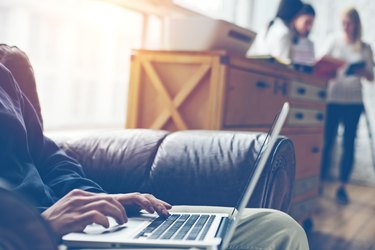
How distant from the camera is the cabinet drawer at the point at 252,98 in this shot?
7.03 ft

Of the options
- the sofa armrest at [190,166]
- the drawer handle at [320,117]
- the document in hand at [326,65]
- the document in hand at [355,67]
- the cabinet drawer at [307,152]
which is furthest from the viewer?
the document in hand at [355,67]

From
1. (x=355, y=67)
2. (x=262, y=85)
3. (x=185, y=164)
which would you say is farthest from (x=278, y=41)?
(x=185, y=164)

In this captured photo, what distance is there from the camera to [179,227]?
3.07 ft

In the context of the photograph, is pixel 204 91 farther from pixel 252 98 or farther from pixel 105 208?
pixel 105 208

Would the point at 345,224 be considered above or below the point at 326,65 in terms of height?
below

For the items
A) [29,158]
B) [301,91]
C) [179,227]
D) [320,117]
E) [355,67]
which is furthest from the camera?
[355,67]

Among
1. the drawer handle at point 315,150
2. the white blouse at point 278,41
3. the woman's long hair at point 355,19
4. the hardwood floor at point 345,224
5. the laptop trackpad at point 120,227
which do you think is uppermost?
the woman's long hair at point 355,19

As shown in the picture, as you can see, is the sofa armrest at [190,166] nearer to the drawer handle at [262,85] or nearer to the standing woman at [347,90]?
the drawer handle at [262,85]

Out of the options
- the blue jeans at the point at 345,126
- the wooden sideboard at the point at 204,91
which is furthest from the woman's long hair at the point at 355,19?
the wooden sideboard at the point at 204,91

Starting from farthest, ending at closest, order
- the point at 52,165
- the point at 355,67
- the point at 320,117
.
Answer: the point at 355,67 → the point at 320,117 → the point at 52,165

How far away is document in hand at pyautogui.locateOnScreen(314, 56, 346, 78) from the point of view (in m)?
2.85

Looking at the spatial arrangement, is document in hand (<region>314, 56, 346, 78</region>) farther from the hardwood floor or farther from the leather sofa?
the leather sofa

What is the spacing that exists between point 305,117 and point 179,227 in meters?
1.99

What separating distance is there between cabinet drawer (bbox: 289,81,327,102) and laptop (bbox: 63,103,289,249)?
170 centimetres
